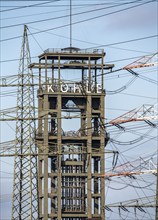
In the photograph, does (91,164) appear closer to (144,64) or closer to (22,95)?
(144,64)

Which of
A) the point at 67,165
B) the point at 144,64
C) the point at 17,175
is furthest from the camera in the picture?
the point at 67,165

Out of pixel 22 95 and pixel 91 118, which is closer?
pixel 22 95

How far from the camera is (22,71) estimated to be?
119 metres

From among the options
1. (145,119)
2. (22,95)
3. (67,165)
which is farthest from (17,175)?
(67,165)

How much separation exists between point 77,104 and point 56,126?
6.89 meters

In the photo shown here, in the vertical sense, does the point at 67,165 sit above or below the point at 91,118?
below

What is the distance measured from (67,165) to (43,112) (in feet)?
41.4

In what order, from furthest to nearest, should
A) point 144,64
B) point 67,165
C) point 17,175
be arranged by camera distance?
point 67,165 → point 144,64 → point 17,175

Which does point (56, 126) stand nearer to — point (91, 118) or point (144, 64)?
point (91, 118)

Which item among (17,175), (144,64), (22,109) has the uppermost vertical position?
(144,64)

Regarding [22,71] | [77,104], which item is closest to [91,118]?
[77,104]

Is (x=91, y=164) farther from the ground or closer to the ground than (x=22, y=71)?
closer to the ground

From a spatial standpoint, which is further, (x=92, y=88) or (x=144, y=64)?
(x=92, y=88)

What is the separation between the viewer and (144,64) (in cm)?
13400
